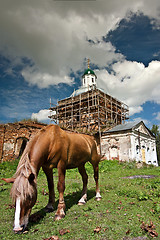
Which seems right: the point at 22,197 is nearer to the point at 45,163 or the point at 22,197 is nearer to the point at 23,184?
the point at 23,184

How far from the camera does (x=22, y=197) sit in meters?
2.72

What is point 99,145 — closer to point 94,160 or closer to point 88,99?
point 88,99

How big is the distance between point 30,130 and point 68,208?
10188 millimetres

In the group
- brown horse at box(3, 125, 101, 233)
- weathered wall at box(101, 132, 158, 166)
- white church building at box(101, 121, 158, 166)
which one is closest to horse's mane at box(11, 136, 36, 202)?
brown horse at box(3, 125, 101, 233)

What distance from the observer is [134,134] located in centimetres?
1941

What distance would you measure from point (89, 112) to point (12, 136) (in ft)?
43.3

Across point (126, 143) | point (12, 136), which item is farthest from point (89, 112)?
point (12, 136)

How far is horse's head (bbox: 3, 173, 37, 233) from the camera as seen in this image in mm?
2689

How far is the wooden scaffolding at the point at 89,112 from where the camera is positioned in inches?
908

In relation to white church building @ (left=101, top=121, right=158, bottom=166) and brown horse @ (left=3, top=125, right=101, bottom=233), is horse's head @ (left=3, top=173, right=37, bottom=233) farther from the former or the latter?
white church building @ (left=101, top=121, right=158, bottom=166)

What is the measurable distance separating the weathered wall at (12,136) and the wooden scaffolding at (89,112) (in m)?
8.58

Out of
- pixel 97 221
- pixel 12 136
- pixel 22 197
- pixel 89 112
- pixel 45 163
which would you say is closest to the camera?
pixel 22 197

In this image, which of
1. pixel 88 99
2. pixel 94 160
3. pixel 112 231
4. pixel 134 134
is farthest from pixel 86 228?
pixel 88 99

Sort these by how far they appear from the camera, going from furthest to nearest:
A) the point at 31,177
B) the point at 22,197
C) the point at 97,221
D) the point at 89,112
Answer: the point at 89,112, the point at 97,221, the point at 31,177, the point at 22,197
